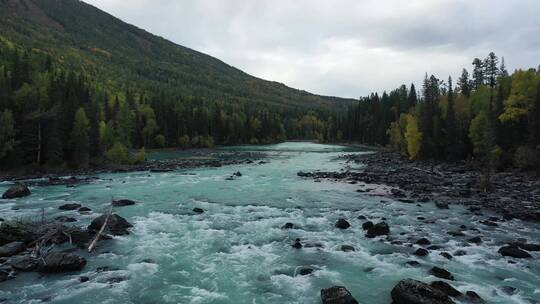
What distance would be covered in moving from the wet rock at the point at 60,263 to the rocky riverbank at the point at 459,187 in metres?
31.5

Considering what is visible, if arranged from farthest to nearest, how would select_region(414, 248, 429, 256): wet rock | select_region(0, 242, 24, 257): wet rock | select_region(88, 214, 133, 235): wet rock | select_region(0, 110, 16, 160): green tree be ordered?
select_region(0, 110, 16, 160): green tree → select_region(88, 214, 133, 235): wet rock → select_region(414, 248, 429, 256): wet rock → select_region(0, 242, 24, 257): wet rock

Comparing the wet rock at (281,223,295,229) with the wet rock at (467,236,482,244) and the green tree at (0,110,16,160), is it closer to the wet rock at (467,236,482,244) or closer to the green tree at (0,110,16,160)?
the wet rock at (467,236,482,244)

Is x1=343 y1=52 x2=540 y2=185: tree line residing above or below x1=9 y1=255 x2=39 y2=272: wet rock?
above

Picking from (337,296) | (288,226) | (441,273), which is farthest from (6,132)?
(441,273)

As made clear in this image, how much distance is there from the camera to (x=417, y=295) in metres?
16.7

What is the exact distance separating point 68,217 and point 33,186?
69.6 feet

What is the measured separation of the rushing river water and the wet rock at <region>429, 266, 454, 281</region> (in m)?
0.39

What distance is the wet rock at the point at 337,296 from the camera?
17031mm

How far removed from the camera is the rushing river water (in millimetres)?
18906

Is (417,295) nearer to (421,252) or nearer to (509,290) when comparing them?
→ (509,290)

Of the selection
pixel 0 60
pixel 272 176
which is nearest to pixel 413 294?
pixel 272 176

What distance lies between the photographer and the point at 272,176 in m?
62.2

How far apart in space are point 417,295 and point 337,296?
3.33m

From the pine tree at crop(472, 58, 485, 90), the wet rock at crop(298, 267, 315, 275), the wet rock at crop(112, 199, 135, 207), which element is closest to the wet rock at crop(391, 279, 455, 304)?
the wet rock at crop(298, 267, 315, 275)
